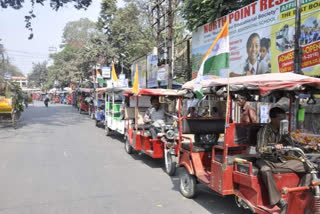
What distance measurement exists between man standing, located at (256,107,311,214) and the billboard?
4.33 meters

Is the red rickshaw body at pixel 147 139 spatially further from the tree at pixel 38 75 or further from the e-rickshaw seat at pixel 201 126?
the tree at pixel 38 75

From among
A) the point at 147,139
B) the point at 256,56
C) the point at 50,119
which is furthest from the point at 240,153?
the point at 50,119

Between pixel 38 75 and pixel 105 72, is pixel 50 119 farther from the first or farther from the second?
pixel 38 75

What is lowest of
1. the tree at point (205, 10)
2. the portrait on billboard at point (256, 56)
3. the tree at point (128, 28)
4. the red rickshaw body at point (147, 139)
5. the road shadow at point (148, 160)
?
the road shadow at point (148, 160)

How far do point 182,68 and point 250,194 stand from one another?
583 inches

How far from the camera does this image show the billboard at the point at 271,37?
783 centimetres

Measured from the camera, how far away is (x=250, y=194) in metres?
3.86

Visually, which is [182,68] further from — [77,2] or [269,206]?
[269,206]

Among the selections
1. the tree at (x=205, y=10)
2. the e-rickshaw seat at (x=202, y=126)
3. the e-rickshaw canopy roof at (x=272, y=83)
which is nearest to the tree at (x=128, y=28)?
the tree at (x=205, y=10)

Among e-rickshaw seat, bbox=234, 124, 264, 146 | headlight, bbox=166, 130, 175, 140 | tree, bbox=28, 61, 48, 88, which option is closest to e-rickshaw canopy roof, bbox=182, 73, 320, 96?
e-rickshaw seat, bbox=234, 124, 264, 146

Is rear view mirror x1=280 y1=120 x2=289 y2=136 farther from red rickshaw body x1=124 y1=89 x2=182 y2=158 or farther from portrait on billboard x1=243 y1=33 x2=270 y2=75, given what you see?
portrait on billboard x1=243 y1=33 x2=270 y2=75

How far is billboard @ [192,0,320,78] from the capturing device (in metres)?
7.83

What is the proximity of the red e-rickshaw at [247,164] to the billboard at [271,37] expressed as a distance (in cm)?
366

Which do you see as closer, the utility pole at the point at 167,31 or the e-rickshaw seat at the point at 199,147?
the e-rickshaw seat at the point at 199,147
